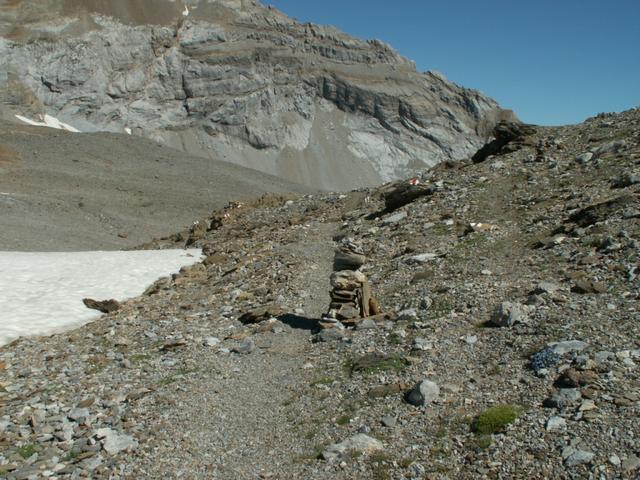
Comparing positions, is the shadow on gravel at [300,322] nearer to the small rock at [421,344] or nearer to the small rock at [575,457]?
the small rock at [421,344]

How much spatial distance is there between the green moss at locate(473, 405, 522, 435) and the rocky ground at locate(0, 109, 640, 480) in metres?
0.03

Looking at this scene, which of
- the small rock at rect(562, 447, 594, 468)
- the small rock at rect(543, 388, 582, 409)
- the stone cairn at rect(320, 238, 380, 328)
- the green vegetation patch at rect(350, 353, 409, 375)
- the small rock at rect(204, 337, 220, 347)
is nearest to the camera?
the small rock at rect(562, 447, 594, 468)

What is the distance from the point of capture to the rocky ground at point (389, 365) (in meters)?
8.88

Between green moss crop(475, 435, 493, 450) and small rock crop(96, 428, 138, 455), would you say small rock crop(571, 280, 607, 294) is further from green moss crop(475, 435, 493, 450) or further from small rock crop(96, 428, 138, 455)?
small rock crop(96, 428, 138, 455)

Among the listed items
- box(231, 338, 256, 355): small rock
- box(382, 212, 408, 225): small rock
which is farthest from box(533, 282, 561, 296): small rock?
box(382, 212, 408, 225): small rock

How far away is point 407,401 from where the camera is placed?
10.4 m

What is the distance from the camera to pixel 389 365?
11.8m

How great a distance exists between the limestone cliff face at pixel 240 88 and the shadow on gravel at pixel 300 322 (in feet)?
323

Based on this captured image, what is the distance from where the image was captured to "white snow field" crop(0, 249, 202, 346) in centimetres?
1767

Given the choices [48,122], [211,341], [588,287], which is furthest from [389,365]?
[48,122]

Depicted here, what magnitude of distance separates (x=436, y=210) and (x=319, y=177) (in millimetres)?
98673

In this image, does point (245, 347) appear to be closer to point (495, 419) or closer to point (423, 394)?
point (423, 394)

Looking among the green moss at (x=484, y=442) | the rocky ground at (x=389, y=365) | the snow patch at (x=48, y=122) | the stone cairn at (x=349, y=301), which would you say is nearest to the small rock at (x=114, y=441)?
the rocky ground at (x=389, y=365)

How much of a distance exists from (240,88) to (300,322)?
12065 centimetres
